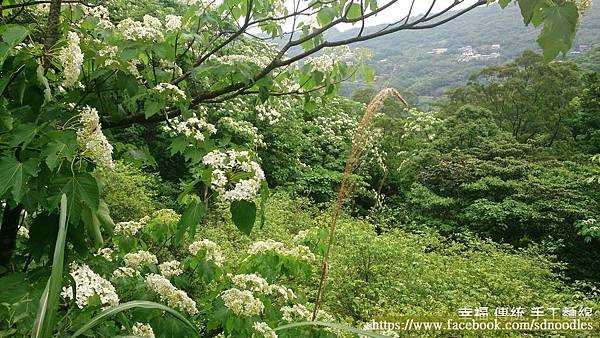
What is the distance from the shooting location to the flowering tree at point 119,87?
970 millimetres

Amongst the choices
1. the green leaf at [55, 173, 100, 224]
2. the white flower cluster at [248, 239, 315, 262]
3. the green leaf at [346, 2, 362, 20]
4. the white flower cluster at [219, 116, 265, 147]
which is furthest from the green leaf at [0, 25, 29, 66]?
the white flower cluster at [219, 116, 265, 147]

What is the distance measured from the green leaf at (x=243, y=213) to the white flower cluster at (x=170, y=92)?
1.83 ft

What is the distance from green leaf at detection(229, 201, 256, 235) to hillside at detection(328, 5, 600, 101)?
77.0 ft

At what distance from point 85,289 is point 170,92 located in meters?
0.72

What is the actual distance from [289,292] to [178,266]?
56cm

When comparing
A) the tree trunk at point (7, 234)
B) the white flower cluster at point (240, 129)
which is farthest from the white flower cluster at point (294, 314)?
the white flower cluster at point (240, 129)

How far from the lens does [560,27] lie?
2.35ft

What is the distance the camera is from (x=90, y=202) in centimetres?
95

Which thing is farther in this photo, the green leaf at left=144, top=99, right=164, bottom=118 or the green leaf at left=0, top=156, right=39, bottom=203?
the green leaf at left=144, top=99, right=164, bottom=118

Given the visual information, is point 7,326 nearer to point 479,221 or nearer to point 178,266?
point 178,266

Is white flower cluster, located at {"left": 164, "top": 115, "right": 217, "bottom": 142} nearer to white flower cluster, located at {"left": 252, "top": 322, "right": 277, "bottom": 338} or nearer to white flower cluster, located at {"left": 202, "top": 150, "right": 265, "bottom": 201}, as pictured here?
white flower cluster, located at {"left": 202, "top": 150, "right": 265, "bottom": 201}

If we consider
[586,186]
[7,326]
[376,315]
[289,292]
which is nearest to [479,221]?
[586,186]

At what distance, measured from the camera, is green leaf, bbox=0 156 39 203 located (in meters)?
0.92

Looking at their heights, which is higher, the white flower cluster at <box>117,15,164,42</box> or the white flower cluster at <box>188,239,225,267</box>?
the white flower cluster at <box>117,15,164,42</box>
